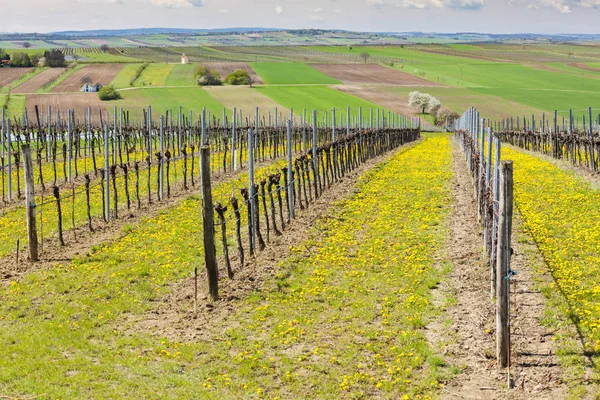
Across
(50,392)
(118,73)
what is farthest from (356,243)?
(118,73)

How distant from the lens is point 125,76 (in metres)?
132

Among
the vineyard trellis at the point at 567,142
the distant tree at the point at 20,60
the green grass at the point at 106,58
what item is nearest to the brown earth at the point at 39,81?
the distant tree at the point at 20,60

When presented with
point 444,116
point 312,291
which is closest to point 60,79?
point 444,116

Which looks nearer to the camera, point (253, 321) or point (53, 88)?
point (253, 321)

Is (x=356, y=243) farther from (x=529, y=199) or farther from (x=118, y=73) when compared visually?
(x=118, y=73)

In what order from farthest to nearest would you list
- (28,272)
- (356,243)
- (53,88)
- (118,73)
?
1. (118,73)
2. (53,88)
3. (356,243)
4. (28,272)

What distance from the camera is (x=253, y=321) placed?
1345cm

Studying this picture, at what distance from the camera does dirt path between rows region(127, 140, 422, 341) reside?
13.3 meters

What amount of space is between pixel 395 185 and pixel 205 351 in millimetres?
19067

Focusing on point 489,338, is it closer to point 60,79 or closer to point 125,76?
point 60,79

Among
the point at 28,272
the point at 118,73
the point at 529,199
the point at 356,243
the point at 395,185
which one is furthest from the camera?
the point at 118,73

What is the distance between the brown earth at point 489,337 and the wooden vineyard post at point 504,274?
0.30 metres

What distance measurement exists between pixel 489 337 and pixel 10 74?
12442 cm

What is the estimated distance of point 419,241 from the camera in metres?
19.3
